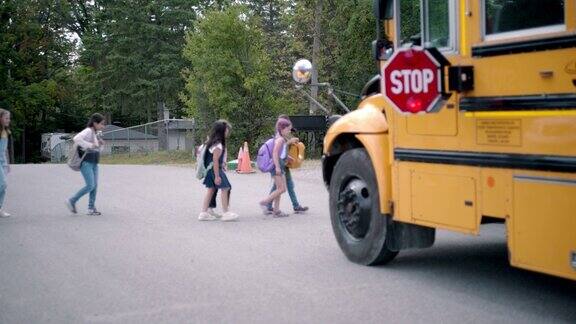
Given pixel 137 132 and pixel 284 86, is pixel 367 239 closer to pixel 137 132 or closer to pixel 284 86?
pixel 284 86

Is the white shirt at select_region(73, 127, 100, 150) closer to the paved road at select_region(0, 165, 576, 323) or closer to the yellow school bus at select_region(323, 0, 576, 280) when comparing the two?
the paved road at select_region(0, 165, 576, 323)

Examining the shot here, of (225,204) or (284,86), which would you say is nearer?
(225,204)

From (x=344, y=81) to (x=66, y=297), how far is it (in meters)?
30.1

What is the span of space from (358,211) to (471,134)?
1.86m

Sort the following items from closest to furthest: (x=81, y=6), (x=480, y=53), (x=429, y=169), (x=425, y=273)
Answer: (x=480, y=53), (x=429, y=169), (x=425, y=273), (x=81, y=6)

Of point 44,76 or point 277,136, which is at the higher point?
point 44,76

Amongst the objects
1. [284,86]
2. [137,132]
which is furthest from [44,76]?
[284,86]

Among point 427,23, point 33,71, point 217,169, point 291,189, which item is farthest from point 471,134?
point 33,71

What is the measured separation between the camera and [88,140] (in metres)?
12.3

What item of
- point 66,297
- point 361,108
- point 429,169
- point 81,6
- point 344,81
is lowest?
point 66,297

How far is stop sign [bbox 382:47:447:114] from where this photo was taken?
576 cm

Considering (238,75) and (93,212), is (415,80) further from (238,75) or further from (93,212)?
(238,75)

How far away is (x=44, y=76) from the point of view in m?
56.1

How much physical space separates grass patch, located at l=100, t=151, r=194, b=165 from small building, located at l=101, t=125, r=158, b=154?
1.20 metres
